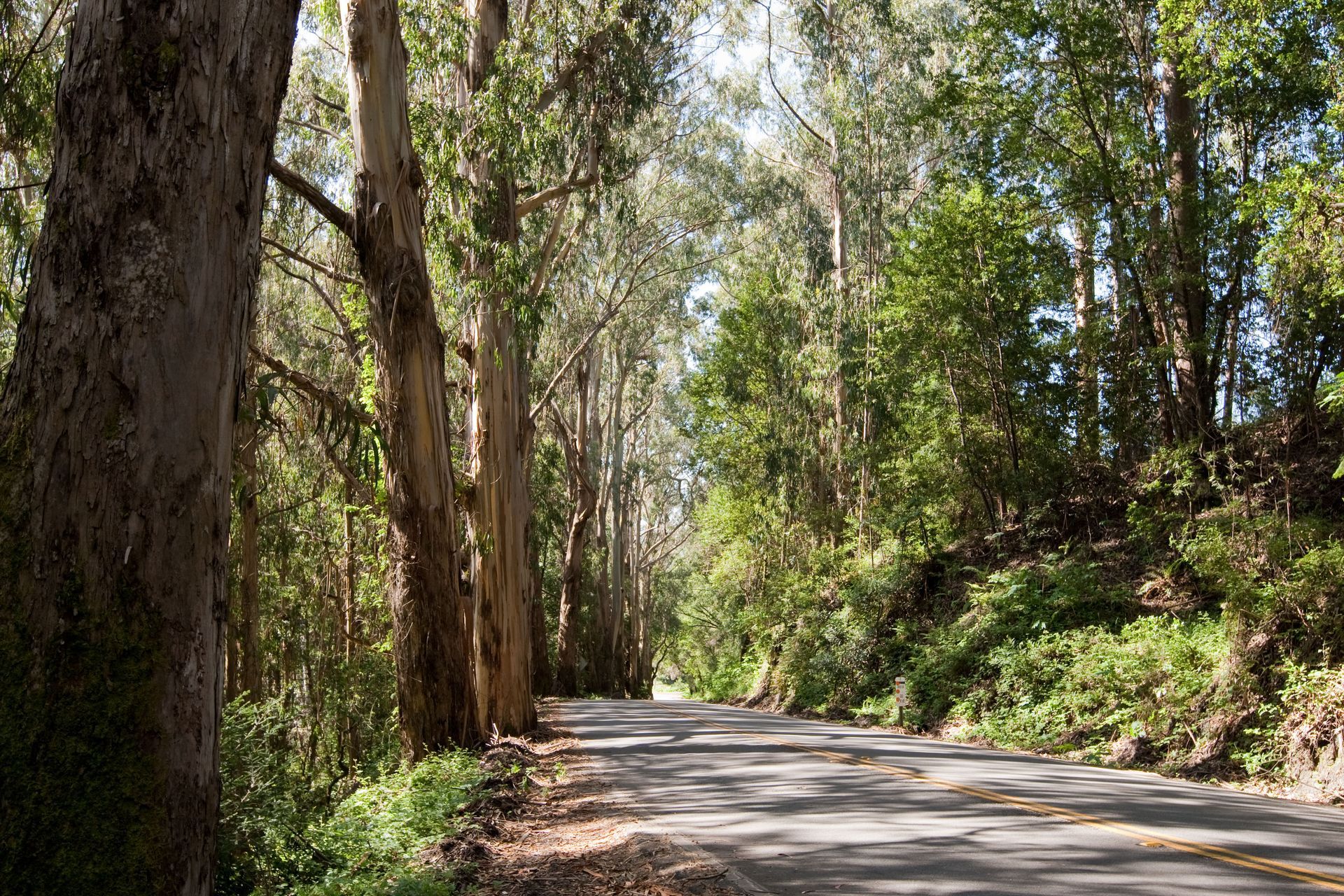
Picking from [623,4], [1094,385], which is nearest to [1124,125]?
[1094,385]

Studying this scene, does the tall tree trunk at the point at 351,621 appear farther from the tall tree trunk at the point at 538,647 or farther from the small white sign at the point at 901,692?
the small white sign at the point at 901,692

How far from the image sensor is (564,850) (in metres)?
7.18

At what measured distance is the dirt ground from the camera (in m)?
5.81

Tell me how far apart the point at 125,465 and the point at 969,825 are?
581 cm

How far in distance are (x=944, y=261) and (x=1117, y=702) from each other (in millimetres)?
Answer: 9581

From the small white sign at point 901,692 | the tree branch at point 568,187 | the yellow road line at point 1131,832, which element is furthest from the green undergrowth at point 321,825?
the small white sign at point 901,692

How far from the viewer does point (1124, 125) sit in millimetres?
17203

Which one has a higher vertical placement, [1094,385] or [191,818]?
[1094,385]

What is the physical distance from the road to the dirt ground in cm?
28

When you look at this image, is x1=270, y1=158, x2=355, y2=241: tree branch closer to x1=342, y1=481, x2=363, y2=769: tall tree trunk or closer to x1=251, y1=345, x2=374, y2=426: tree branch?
x1=251, y1=345, x2=374, y2=426: tree branch

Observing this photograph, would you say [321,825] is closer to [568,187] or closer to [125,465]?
[125,465]

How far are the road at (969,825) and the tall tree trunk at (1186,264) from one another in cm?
740

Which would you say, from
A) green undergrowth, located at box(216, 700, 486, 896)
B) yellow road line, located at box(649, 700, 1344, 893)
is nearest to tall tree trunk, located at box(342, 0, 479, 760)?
green undergrowth, located at box(216, 700, 486, 896)

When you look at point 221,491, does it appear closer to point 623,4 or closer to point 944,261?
point 623,4
